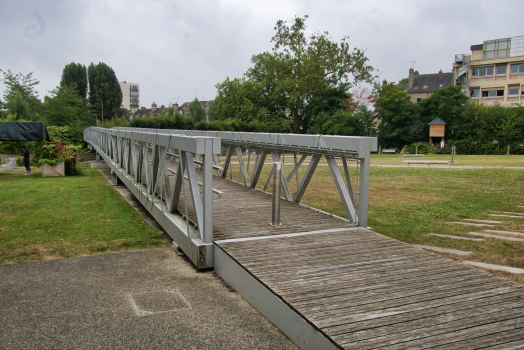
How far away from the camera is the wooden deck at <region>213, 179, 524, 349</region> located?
2.96 metres

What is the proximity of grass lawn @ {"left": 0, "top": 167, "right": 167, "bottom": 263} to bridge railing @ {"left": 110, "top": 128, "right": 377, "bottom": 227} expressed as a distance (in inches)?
94.1

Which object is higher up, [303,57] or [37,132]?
[303,57]

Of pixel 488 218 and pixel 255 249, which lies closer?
pixel 255 249

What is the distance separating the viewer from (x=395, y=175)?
17297 millimetres

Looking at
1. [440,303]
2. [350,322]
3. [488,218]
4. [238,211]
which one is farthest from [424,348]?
[488,218]

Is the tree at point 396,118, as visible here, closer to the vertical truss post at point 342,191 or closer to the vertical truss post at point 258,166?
the vertical truss post at point 258,166

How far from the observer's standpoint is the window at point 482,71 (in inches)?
1938

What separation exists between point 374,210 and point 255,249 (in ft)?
18.7

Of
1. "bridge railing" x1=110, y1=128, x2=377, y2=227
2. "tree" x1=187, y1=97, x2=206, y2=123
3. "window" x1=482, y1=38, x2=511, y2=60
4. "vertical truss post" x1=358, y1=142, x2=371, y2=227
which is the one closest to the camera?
"vertical truss post" x1=358, y1=142, x2=371, y2=227

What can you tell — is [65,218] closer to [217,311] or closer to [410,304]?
[217,311]

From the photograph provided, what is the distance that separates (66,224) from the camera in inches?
332

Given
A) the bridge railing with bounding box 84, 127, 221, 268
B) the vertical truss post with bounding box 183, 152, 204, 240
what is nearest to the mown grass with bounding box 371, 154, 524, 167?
the bridge railing with bounding box 84, 127, 221, 268

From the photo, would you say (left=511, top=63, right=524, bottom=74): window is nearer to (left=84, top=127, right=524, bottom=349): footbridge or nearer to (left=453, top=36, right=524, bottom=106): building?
(left=453, top=36, right=524, bottom=106): building

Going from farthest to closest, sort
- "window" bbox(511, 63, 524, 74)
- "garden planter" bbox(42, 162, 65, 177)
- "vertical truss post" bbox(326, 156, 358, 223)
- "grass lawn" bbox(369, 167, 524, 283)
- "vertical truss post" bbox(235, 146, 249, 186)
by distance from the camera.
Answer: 1. "window" bbox(511, 63, 524, 74)
2. "garden planter" bbox(42, 162, 65, 177)
3. "vertical truss post" bbox(235, 146, 249, 186)
4. "grass lawn" bbox(369, 167, 524, 283)
5. "vertical truss post" bbox(326, 156, 358, 223)
